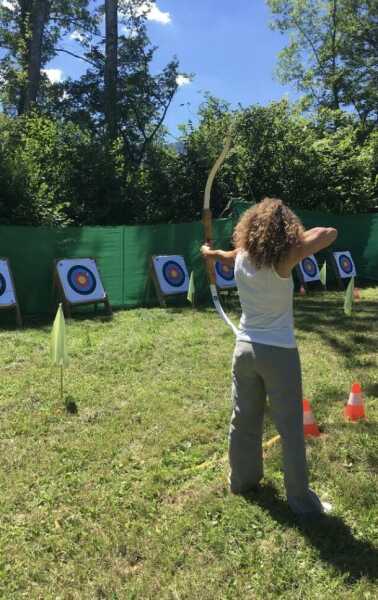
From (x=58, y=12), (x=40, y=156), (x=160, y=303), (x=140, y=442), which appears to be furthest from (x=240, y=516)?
(x=58, y=12)

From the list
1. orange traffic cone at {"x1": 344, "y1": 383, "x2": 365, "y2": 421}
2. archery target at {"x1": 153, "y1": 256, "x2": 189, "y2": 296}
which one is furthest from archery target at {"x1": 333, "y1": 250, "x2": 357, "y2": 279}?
orange traffic cone at {"x1": 344, "y1": 383, "x2": 365, "y2": 421}

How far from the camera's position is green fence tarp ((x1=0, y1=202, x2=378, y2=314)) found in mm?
8859

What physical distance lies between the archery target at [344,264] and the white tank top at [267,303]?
1045 centimetres

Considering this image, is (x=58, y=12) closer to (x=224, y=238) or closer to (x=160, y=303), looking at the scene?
(x=224, y=238)

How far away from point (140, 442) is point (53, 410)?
0.96 metres

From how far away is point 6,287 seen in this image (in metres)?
8.18

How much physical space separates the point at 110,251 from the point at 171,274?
1235 millimetres

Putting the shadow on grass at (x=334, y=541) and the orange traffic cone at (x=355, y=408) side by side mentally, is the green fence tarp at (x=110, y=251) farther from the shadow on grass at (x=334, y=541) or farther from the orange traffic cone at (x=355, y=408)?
the shadow on grass at (x=334, y=541)

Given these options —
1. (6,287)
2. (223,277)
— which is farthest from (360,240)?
(6,287)

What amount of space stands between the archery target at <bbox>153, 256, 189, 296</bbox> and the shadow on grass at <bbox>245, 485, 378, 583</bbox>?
22.5 feet

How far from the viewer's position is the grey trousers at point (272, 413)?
2.83 meters

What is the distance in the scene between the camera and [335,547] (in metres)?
2.79

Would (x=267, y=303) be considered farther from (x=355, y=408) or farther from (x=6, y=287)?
(x=6, y=287)

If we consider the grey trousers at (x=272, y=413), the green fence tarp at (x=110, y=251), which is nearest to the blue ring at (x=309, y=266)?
the green fence tarp at (x=110, y=251)
